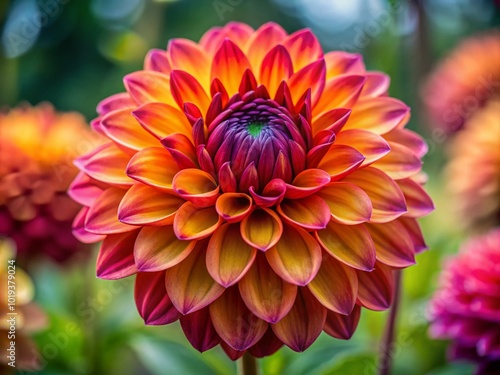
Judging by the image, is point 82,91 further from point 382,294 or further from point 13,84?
point 382,294

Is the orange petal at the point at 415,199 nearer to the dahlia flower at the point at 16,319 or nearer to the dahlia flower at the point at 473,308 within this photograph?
the dahlia flower at the point at 473,308

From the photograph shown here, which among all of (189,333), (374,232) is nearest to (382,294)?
(374,232)

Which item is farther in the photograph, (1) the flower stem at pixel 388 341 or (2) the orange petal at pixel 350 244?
(1) the flower stem at pixel 388 341

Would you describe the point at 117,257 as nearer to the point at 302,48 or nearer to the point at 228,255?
the point at 228,255

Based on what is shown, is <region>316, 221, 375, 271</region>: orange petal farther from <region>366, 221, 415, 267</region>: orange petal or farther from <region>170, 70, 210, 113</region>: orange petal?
<region>170, 70, 210, 113</region>: orange petal

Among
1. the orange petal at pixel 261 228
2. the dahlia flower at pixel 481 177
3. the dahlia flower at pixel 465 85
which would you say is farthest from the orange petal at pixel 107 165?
the dahlia flower at pixel 465 85

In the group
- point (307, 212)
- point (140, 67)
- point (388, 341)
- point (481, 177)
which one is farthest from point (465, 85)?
point (307, 212)
